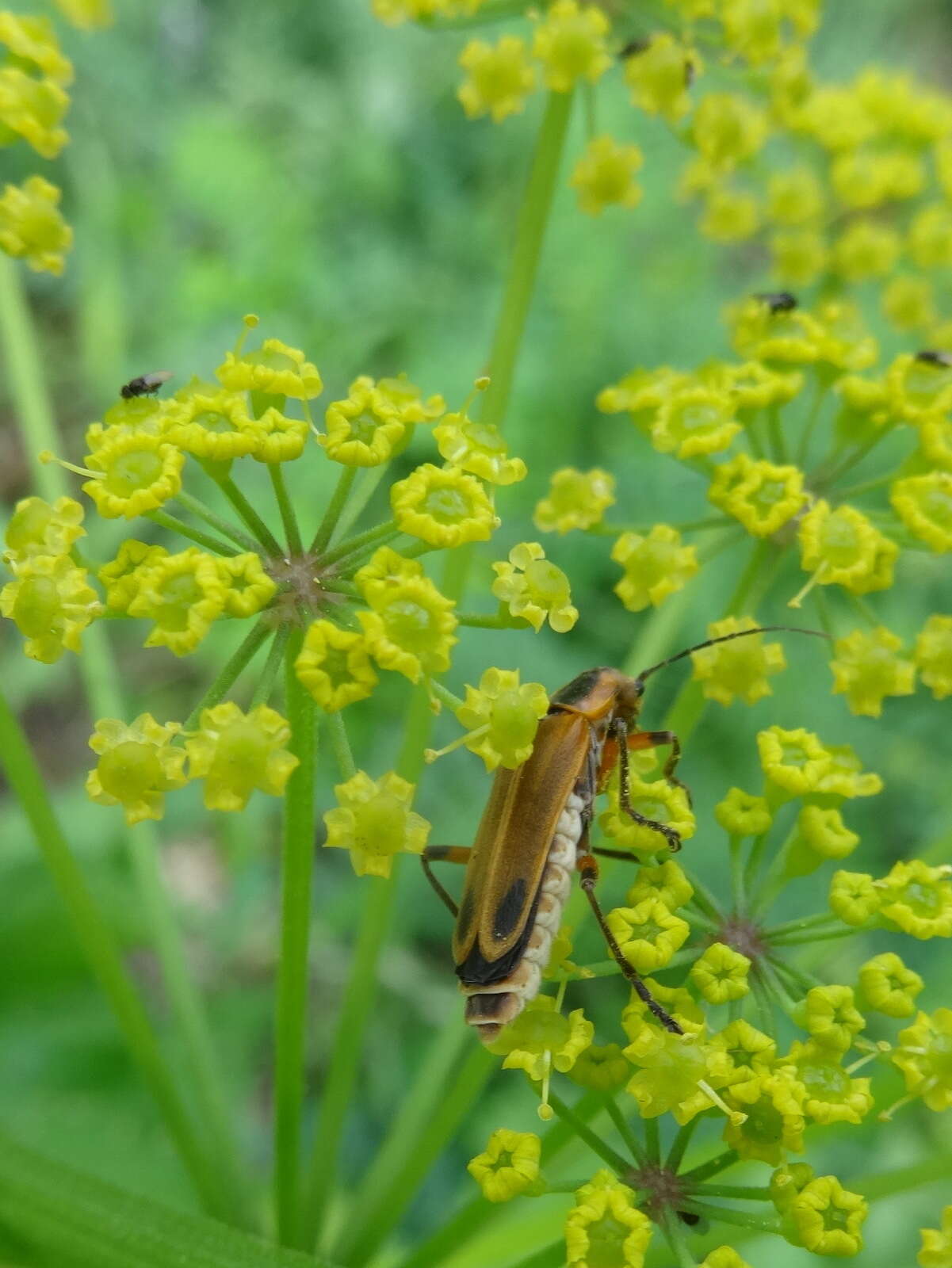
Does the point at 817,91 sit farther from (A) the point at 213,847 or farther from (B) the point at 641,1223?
(A) the point at 213,847

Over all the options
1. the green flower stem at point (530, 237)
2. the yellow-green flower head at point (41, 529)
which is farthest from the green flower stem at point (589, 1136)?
the green flower stem at point (530, 237)

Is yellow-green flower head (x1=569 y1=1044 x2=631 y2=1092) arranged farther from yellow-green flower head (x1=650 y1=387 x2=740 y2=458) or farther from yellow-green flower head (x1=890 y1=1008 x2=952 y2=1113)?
yellow-green flower head (x1=650 y1=387 x2=740 y2=458)

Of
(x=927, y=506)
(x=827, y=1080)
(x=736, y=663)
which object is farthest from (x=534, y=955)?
(x=927, y=506)

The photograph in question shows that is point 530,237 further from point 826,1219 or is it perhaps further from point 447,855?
point 826,1219

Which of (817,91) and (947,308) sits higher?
(817,91)

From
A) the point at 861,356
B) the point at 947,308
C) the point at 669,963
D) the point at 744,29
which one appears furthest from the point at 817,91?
the point at 669,963
